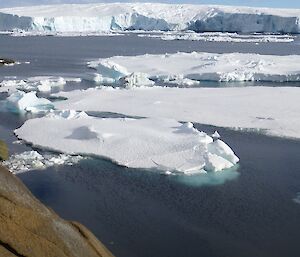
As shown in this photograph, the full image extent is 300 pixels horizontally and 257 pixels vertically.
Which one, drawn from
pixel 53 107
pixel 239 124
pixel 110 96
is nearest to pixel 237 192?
pixel 239 124

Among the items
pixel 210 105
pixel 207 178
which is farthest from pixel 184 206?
pixel 210 105

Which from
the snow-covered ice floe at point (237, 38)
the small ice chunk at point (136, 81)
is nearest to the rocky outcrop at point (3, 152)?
the small ice chunk at point (136, 81)

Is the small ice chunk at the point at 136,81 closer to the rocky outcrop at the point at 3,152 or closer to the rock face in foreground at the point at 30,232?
the rocky outcrop at the point at 3,152

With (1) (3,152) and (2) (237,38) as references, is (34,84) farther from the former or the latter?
(2) (237,38)

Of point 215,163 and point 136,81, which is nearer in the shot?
point 215,163

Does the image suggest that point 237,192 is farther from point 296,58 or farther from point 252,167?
point 296,58

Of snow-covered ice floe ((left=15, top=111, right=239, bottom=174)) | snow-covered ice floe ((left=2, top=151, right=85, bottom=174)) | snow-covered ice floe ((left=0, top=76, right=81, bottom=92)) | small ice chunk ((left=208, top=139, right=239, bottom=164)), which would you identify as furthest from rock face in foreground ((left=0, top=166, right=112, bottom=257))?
snow-covered ice floe ((left=0, top=76, right=81, bottom=92))
